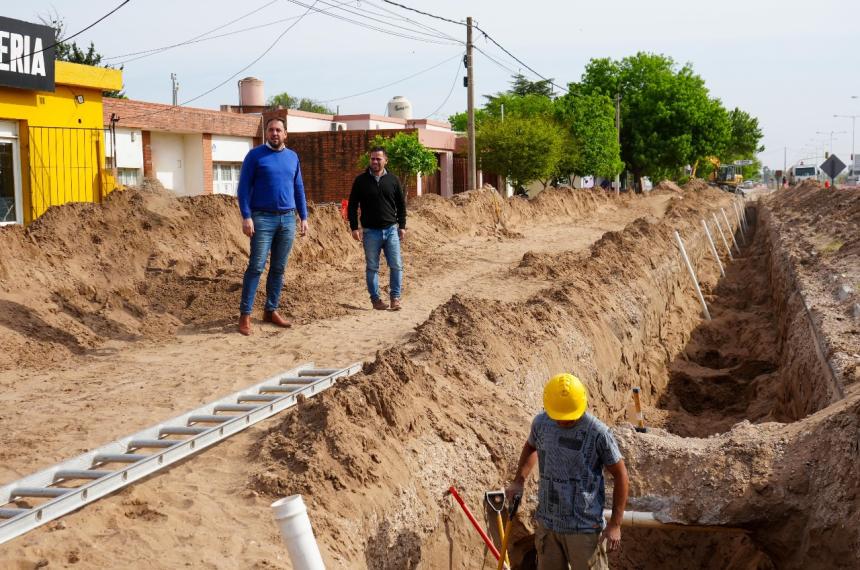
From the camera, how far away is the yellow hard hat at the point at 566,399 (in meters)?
4.43

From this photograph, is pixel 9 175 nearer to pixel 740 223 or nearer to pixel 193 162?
pixel 193 162

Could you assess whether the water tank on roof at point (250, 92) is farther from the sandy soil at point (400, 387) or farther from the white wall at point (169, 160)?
the sandy soil at point (400, 387)

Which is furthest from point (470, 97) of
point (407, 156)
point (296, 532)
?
point (296, 532)

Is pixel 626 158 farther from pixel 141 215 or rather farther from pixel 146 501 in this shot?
pixel 146 501

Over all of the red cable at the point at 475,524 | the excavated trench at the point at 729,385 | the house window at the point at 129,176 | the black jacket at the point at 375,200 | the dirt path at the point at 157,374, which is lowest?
the excavated trench at the point at 729,385

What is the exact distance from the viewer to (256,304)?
1063 cm

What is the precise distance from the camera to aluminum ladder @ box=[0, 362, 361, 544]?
4281 millimetres

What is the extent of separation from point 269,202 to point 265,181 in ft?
0.66

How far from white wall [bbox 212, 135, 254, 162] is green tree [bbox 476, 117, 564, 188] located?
1003cm

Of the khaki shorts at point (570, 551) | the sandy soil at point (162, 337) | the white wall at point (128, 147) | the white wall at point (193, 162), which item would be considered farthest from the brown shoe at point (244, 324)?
the white wall at point (193, 162)

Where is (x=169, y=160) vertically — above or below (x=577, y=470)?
above

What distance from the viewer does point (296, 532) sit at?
3180mm

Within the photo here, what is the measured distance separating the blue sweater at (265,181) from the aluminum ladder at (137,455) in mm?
2187

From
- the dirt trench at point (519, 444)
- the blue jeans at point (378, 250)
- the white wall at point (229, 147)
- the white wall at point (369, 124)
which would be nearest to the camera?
the dirt trench at point (519, 444)
